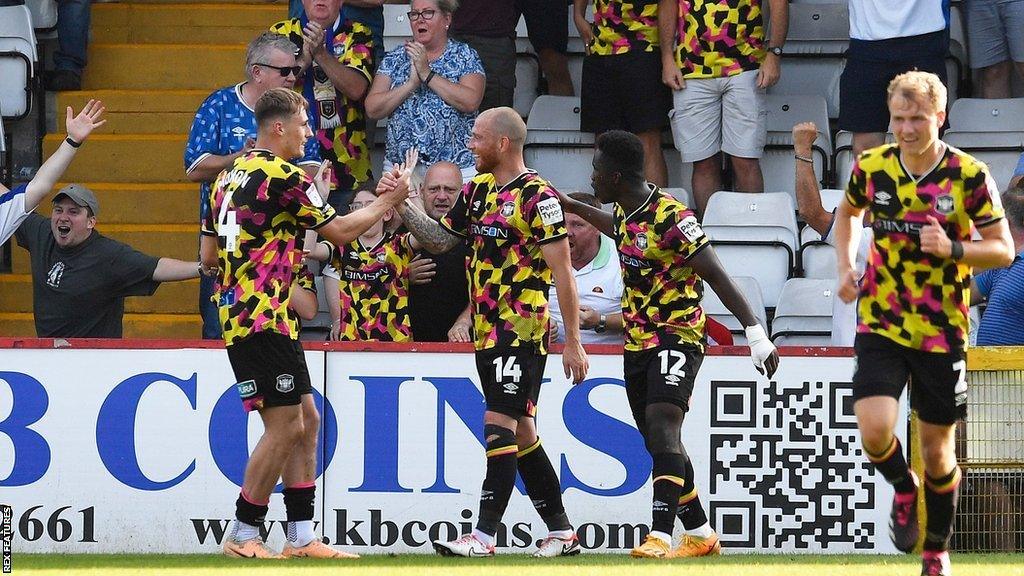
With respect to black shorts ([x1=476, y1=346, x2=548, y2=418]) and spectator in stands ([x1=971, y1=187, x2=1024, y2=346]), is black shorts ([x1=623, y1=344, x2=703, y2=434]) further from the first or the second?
spectator in stands ([x1=971, y1=187, x2=1024, y2=346])

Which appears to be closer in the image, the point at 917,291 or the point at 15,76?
the point at 917,291

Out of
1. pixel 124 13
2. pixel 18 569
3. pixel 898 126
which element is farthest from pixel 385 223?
pixel 124 13

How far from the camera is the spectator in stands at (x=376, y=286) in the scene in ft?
31.0

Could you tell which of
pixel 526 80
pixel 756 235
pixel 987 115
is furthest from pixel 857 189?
pixel 526 80

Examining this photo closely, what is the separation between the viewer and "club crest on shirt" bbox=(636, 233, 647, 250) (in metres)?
7.90

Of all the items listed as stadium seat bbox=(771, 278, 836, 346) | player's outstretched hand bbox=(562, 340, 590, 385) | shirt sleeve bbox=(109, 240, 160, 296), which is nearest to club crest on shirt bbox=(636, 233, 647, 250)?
player's outstretched hand bbox=(562, 340, 590, 385)

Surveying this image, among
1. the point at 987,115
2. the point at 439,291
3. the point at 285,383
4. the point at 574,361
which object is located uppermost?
the point at 987,115

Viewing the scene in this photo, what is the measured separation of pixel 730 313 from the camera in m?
10.1

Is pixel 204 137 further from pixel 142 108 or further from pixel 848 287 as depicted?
pixel 848 287

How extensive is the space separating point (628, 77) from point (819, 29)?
2100 millimetres

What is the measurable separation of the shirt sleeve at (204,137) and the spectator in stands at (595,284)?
240cm

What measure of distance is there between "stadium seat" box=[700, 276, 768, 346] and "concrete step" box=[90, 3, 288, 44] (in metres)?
5.18

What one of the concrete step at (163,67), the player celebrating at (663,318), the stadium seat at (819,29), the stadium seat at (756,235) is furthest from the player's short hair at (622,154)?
the concrete step at (163,67)

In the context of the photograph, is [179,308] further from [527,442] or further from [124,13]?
[527,442]
